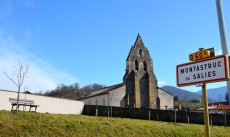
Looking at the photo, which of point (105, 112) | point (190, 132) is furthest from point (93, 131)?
point (105, 112)

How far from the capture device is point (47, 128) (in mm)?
13273

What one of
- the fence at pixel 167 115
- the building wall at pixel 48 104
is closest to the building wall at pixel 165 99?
the building wall at pixel 48 104

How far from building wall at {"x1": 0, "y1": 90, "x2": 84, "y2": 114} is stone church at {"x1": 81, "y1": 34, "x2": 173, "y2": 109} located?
1341 cm

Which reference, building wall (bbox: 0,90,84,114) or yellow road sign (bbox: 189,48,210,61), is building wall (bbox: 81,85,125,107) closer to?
building wall (bbox: 0,90,84,114)

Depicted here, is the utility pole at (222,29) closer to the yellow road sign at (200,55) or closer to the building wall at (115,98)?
the yellow road sign at (200,55)

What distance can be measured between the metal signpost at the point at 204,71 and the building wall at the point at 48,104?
2375 cm

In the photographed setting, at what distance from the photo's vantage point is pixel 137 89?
51.1 meters

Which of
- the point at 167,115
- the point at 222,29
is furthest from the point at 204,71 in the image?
the point at 167,115

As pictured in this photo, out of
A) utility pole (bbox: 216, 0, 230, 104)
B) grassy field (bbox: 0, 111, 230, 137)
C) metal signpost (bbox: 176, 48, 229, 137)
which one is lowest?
grassy field (bbox: 0, 111, 230, 137)

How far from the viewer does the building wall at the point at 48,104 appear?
87.7 feet

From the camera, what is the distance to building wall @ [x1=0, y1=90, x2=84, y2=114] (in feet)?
87.7

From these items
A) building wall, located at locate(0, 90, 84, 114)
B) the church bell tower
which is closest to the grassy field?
building wall, located at locate(0, 90, 84, 114)

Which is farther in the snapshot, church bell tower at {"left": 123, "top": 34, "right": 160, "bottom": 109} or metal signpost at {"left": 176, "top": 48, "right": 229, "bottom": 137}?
church bell tower at {"left": 123, "top": 34, "right": 160, "bottom": 109}

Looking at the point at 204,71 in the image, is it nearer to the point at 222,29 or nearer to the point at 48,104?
the point at 222,29
